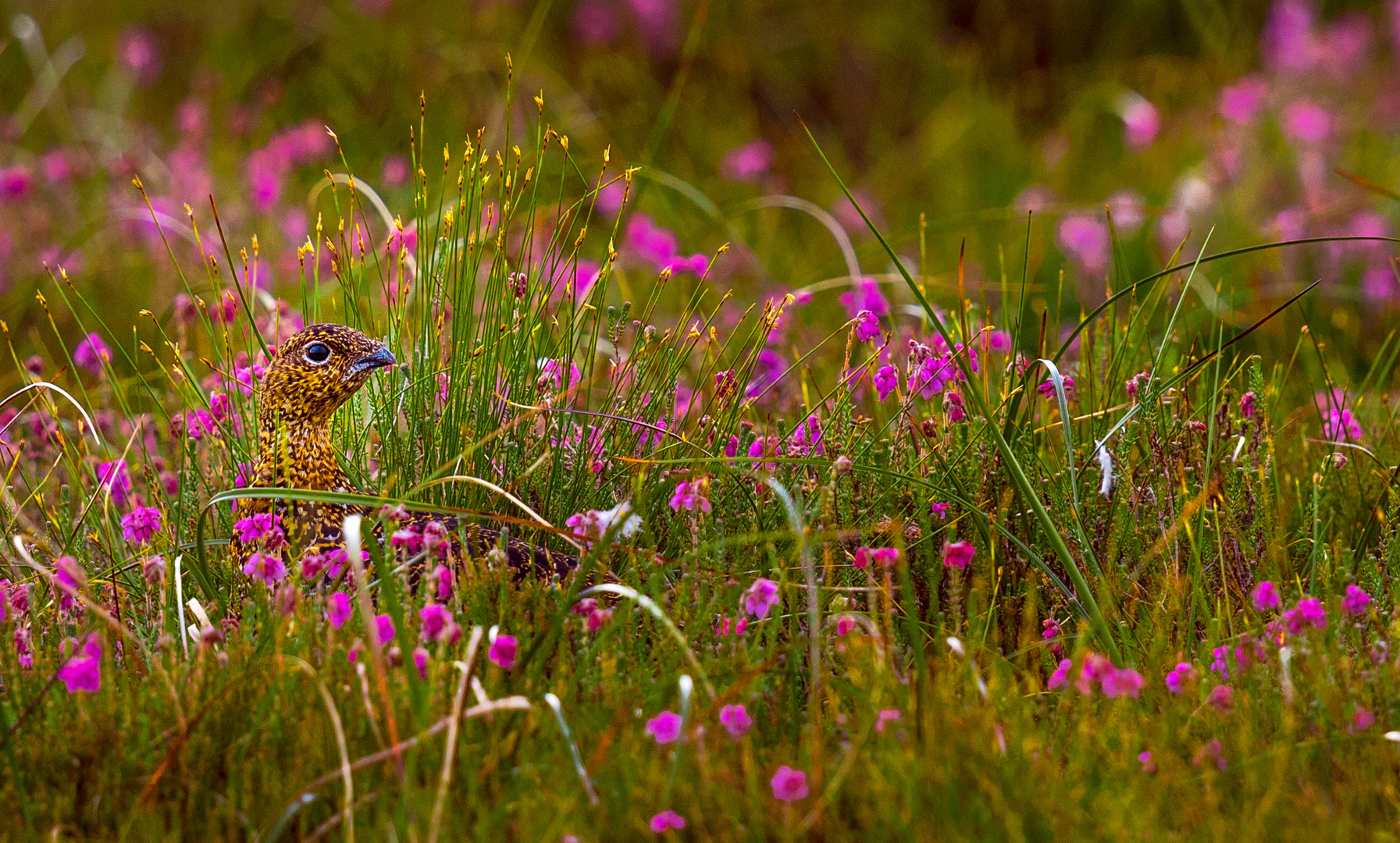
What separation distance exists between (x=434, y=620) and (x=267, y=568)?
0.42 meters

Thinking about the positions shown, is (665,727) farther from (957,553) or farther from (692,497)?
(957,553)

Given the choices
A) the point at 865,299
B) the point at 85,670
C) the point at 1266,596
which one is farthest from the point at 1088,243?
the point at 85,670

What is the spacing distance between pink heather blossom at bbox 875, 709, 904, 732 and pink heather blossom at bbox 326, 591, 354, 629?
944mm

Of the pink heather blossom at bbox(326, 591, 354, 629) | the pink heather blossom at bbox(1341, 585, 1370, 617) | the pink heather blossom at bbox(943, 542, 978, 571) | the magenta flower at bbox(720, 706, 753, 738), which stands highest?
the pink heather blossom at bbox(943, 542, 978, 571)

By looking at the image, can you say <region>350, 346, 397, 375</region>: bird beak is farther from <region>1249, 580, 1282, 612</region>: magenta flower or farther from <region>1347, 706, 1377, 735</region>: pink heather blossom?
<region>1347, 706, 1377, 735</region>: pink heather blossom

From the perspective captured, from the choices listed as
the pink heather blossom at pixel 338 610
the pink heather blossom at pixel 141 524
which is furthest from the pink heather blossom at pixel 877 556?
the pink heather blossom at pixel 141 524

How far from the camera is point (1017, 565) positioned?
308 cm

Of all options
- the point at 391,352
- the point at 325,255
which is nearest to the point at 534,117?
the point at 325,255

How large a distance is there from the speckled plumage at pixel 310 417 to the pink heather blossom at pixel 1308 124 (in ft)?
19.9

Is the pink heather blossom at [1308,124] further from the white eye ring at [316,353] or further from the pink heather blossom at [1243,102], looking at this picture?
the white eye ring at [316,353]

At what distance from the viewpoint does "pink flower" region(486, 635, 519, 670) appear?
2324 millimetres

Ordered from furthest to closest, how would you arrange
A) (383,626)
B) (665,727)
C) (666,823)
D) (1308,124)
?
1. (1308,124)
2. (383,626)
3. (665,727)
4. (666,823)

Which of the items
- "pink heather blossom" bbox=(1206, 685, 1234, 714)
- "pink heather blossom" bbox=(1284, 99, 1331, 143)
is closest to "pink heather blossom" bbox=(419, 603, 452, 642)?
"pink heather blossom" bbox=(1206, 685, 1234, 714)

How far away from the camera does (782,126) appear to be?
31.8 ft
